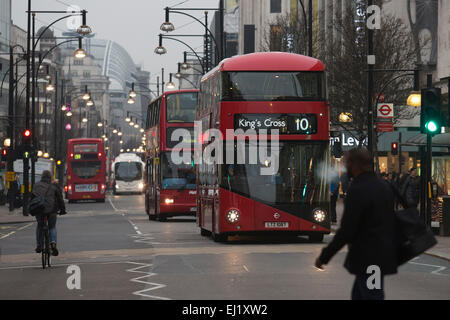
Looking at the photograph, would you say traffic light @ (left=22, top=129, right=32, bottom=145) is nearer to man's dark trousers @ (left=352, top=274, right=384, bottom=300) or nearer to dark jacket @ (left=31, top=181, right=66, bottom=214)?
dark jacket @ (left=31, top=181, right=66, bottom=214)

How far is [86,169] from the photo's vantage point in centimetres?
6706

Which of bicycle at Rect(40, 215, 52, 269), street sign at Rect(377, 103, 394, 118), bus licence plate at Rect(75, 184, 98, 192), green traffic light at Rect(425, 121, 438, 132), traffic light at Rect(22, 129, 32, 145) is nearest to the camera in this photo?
bicycle at Rect(40, 215, 52, 269)

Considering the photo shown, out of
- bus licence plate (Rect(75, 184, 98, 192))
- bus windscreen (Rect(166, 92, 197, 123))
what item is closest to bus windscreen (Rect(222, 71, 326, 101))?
bus windscreen (Rect(166, 92, 197, 123))

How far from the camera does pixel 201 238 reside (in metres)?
26.3

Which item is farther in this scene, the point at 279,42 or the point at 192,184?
the point at 279,42

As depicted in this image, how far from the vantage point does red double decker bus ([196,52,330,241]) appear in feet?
73.3

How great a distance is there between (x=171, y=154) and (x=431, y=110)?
15.5m

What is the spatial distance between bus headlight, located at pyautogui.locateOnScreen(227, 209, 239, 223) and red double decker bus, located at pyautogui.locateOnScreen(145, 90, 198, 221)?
12.8 metres

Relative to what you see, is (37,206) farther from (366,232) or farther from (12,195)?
(12,195)

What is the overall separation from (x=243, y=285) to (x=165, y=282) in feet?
4.22

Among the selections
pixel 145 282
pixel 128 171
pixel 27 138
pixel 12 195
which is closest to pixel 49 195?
pixel 145 282

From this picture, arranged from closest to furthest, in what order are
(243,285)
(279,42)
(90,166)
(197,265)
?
(243,285) < (197,265) < (279,42) < (90,166)
